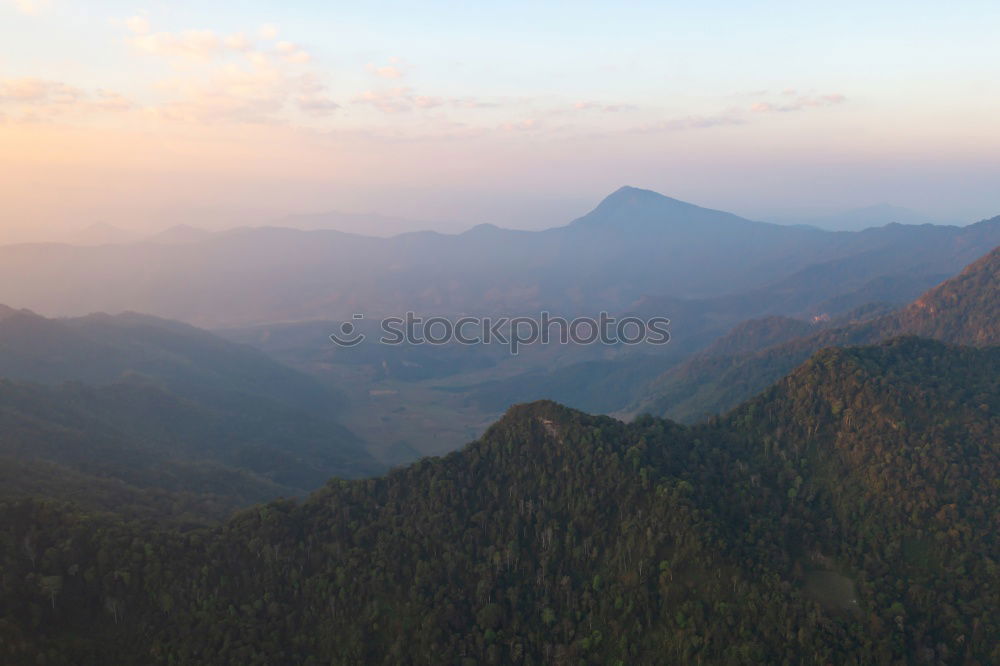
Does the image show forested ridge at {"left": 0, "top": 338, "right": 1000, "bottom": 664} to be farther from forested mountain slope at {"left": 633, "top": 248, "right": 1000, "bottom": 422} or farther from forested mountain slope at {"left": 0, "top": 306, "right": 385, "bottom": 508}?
forested mountain slope at {"left": 633, "top": 248, "right": 1000, "bottom": 422}

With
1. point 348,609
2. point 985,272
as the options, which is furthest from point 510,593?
point 985,272

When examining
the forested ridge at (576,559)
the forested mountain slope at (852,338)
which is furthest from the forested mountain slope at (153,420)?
the forested mountain slope at (852,338)

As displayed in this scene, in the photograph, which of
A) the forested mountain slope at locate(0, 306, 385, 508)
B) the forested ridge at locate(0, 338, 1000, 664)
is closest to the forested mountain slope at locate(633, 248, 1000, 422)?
the forested ridge at locate(0, 338, 1000, 664)

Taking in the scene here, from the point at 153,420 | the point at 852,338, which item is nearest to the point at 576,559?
the point at 153,420

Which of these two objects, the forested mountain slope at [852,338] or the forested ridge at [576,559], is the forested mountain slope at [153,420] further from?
the forested mountain slope at [852,338]

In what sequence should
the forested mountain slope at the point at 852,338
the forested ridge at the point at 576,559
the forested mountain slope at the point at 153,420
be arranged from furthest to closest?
→ the forested mountain slope at the point at 852,338, the forested mountain slope at the point at 153,420, the forested ridge at the point at 576,559

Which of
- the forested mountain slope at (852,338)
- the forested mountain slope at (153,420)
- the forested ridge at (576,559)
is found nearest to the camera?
the forested ridge at (576,559)

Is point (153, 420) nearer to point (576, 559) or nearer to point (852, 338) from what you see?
point (576, 559)

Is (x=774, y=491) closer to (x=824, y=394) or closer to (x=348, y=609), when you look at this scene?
(x=824, y=394)
